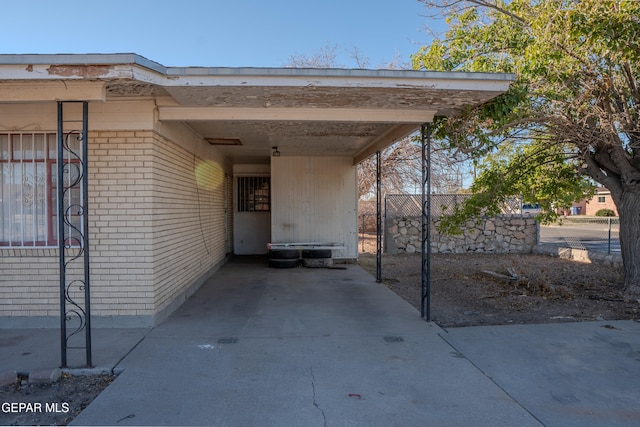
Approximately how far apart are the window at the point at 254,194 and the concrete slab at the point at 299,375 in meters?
7.60

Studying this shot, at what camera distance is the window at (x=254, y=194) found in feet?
46.3

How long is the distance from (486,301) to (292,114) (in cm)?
471

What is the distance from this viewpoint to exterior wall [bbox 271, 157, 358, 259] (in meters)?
11.7

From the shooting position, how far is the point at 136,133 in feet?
18.0

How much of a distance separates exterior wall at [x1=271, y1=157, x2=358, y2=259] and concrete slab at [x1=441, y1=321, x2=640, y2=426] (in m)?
6.65

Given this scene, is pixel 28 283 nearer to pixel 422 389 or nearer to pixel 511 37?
pixel 422 389

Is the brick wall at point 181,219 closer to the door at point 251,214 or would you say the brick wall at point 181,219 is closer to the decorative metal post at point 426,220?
the door at point 251,214

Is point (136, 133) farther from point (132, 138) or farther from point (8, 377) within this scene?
point (8, 377)

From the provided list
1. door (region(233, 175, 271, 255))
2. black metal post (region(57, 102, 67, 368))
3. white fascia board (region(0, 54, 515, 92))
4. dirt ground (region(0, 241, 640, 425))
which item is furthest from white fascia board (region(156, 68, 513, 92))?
door (region(233, 175, 271, 255))

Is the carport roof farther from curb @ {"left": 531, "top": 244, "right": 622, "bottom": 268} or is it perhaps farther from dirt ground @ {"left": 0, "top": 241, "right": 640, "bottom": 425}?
curb @ {"left": 531, "top": 244, "right": 622, "bottom": 268}

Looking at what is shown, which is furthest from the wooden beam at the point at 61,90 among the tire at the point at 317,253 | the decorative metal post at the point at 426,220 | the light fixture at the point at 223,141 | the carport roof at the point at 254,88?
the tire at the point at 317,253

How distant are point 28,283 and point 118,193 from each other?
1.68 m

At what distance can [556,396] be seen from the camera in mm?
3646

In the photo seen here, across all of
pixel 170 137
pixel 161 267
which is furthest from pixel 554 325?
pixel 170 137
